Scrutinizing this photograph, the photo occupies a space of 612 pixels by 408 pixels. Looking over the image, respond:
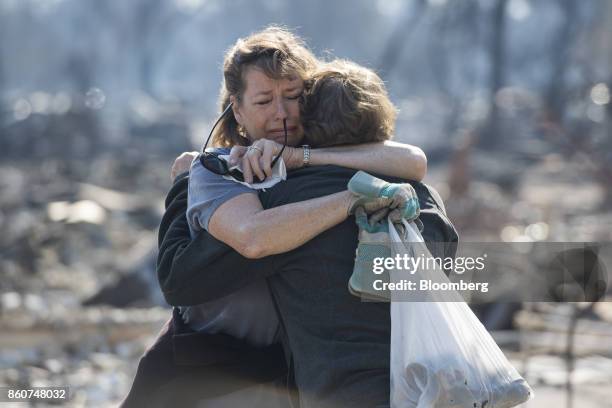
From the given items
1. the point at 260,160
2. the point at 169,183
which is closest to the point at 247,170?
the point at 260,160

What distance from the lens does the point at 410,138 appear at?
37000mm

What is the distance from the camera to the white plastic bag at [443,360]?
7.14 feet

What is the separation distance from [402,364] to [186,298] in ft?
1.94

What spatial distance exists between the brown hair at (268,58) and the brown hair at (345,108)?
2.6 inches

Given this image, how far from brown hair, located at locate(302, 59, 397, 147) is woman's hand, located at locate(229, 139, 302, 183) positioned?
102 millimetres

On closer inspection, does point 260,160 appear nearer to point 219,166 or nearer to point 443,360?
point 219,166

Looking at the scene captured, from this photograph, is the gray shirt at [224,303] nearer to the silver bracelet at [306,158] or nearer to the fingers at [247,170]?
the fingers at [247,170]

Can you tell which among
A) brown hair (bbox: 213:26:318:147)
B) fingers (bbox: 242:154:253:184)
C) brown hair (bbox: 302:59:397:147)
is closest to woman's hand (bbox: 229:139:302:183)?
fingers (bbox: 242:154:253:184)

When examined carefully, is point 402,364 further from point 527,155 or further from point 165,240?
point 527,155

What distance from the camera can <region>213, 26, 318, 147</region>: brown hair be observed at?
2.71 meters

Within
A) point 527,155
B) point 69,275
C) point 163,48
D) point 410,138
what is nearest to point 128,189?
point 69,275

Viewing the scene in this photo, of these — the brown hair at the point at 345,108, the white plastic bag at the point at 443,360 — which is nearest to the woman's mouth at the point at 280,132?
the brown hair at the point at 345,108

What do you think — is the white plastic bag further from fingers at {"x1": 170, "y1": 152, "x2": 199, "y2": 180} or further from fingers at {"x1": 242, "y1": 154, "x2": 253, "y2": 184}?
fingers at {"x1": 170, "y1": 152, "x2": 199, "y2": 180}

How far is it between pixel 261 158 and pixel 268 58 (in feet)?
1.17
